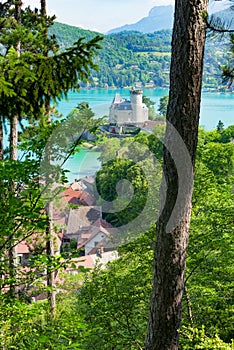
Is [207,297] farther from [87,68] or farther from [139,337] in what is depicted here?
→ [87,68]

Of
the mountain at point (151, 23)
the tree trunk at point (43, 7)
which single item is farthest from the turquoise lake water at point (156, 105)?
the mountain at point (151, 23)

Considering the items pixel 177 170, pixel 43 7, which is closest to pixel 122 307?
pixel 177 170

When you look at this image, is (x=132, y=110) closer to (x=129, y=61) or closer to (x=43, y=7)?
(x=43, y=7)

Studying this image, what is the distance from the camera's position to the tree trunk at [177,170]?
6.93 ft

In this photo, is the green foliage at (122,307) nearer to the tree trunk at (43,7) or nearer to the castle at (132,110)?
the tree trunk at (43,7)

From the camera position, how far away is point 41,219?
9.69 ft

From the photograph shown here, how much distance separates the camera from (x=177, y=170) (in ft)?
7.50

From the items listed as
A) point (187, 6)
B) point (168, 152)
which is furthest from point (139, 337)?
point (187, 6)

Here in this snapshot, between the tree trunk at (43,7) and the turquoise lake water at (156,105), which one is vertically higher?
the tree trunk at (43,7)

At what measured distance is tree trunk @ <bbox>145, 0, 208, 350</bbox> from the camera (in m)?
2.11

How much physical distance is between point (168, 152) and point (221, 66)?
0.51 meters

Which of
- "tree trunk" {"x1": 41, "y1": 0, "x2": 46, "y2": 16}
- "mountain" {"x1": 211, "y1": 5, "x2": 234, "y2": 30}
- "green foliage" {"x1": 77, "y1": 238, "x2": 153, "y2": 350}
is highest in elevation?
Result: "tree trunk" {"x1": 41, "y1": 0, "x2": 46, "y2": 16}

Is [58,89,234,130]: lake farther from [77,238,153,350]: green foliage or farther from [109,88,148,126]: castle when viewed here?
[77,238,153,350]: green foliage

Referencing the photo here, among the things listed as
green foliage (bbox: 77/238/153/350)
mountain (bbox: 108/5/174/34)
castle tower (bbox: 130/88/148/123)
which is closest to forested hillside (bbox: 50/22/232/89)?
castle tower (bbox: 130/88/148/123)
